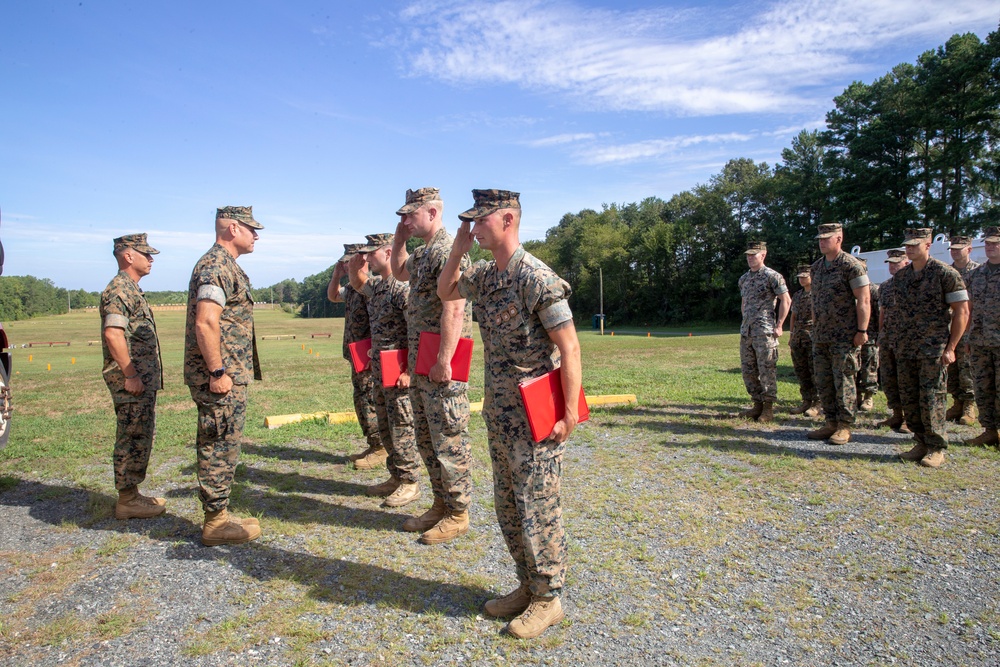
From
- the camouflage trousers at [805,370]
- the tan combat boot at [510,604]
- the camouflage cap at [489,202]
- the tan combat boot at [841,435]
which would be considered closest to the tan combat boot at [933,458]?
the tan combat boot at [841,435]

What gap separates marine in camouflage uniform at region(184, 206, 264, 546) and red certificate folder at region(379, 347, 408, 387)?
3.27ft

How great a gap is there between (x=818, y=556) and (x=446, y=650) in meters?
2.57

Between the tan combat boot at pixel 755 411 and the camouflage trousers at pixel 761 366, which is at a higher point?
the camouflage trousers at pixel 761 366

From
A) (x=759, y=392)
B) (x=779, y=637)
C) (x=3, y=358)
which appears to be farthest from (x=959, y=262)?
(x=3, y=358)

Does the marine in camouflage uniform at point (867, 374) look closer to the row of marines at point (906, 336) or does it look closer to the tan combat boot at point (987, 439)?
the row of marines at point (906, 336)

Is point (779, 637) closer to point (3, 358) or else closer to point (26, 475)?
point (3, 358)

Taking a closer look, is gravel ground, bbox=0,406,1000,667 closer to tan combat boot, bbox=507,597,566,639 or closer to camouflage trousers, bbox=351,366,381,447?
tan combat boot, bbox=507,597,566,639

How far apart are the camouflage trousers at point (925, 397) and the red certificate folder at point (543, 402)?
184 inches

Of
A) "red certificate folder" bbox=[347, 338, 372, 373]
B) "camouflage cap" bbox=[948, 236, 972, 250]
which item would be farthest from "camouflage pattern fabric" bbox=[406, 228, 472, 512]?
"camouflage cap" bbox=[948, 236, 972, 250]

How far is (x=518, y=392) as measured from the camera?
3102 millimetres

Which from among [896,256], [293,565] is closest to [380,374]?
[293,565]

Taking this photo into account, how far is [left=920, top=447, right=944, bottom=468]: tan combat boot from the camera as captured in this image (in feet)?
18.8

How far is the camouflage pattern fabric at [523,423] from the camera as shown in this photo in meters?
3.07

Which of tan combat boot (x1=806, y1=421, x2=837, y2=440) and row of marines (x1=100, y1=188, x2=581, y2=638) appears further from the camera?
tan combat boot (x1=806, y1=421, x2=837, y2=440)
